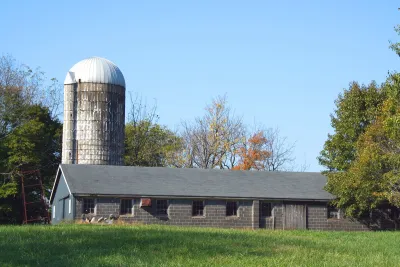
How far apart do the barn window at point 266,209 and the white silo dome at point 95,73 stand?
51.8ft

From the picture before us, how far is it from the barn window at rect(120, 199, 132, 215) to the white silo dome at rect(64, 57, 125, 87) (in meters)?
13.7

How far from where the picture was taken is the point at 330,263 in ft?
59.1

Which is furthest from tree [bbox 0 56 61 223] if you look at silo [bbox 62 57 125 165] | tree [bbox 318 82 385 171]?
tree [bbox 318 82 385 171]

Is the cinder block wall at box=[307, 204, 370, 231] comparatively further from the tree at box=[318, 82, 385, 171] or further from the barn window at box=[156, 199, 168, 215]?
the barn window at box=[156, 199, 168, 215]

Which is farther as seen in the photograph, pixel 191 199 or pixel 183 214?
pixel 191 199

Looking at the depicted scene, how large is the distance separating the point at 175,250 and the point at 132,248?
4.12ft

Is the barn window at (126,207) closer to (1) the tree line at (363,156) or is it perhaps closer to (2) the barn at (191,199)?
(2) the barn at (191,199)

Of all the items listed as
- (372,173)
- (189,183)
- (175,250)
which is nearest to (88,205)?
(189,183)

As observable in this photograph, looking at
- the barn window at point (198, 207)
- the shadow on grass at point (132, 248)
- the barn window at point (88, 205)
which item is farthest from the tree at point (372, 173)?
the shadow on grass at point (132, 248)

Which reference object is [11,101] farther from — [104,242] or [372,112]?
[104,242]

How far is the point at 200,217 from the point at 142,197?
11.9 ft

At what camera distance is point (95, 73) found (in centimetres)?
5306

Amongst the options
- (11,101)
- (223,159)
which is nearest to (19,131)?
(11,101)

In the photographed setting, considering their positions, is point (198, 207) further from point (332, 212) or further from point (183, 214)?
point (332, 212)
